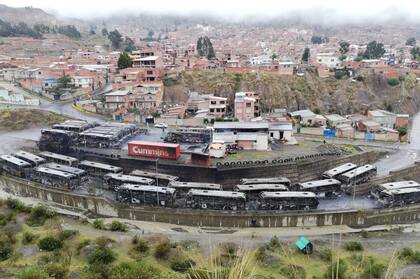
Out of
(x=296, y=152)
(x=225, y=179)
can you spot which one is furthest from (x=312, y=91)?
(x=225, y=179)

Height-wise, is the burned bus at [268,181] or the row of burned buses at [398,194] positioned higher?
the burned bus at [268,181]

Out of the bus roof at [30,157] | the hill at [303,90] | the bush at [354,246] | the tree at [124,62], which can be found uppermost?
the tree at [124,62]

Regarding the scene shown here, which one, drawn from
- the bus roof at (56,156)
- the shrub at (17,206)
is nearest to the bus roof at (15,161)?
the bus roof at (56,156)

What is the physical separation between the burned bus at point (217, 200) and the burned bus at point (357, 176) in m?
7.51

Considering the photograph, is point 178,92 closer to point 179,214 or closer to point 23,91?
point 23,91

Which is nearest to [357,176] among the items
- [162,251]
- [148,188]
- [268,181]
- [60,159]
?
[268,181]

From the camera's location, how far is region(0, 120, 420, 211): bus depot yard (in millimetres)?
20625

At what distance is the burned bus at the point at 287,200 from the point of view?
66.6ft

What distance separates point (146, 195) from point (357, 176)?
13837 mm

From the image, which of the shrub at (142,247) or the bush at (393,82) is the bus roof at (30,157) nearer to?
the shrub at (142,247)

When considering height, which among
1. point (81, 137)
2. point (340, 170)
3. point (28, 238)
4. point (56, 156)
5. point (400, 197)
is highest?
point (81, 137)

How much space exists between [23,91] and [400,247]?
45.1m

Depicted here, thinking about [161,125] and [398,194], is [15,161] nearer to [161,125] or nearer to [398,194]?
[161,125]

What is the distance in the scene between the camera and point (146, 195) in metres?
21.1
